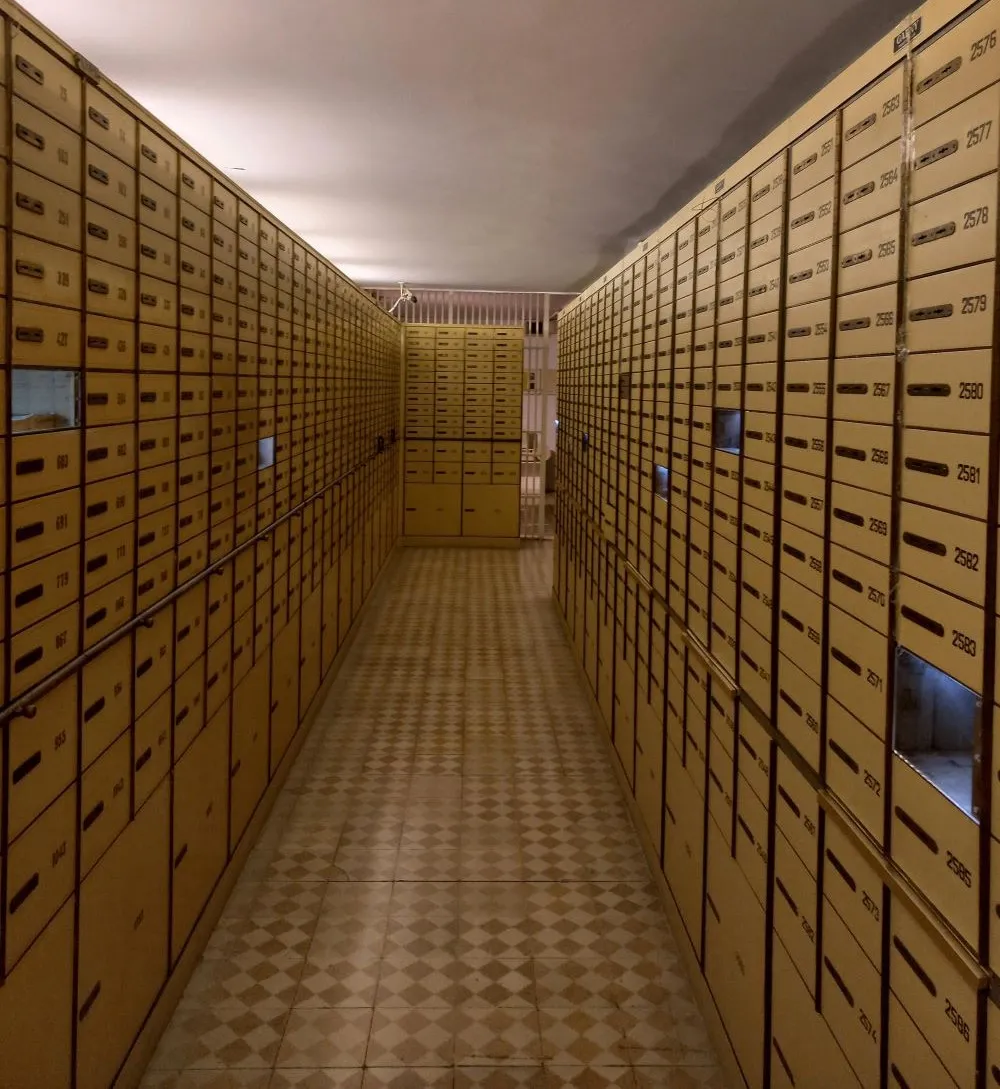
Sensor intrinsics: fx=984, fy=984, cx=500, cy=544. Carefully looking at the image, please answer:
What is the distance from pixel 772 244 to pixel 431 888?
1.91 m

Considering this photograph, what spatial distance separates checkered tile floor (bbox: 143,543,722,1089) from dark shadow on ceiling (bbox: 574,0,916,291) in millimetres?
2271

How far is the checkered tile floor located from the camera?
2.02 meters

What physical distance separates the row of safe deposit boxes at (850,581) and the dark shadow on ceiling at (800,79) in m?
0.56

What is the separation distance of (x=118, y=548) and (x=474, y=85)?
1.80 metres

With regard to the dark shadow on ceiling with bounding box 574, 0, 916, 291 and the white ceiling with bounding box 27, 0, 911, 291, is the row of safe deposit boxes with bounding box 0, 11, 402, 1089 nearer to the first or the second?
the white ceiling with bounding box 27, 0, 911, 291

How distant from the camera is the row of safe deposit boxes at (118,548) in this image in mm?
1350

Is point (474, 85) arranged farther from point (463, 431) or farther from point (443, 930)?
point (463, 431)

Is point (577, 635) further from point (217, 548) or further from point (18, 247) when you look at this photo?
point (18, 247)

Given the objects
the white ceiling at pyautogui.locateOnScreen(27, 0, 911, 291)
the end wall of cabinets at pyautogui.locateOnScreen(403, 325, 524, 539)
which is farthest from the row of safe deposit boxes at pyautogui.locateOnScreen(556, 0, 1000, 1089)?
the end wall of cabinets at pyautogui.locateOnScreen(403, 325, 524, 539)

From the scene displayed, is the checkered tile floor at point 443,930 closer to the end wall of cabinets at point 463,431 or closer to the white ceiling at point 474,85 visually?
the white ceiling at point 474,85

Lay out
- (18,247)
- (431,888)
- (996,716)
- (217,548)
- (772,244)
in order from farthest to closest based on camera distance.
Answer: (431,888) < (217,548) < (772,244) < (18,247) < (996,716)

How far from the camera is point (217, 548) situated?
240 centimetres

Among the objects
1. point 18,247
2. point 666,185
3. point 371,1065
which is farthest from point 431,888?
point 666,185

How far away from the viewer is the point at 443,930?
2.53 meters
